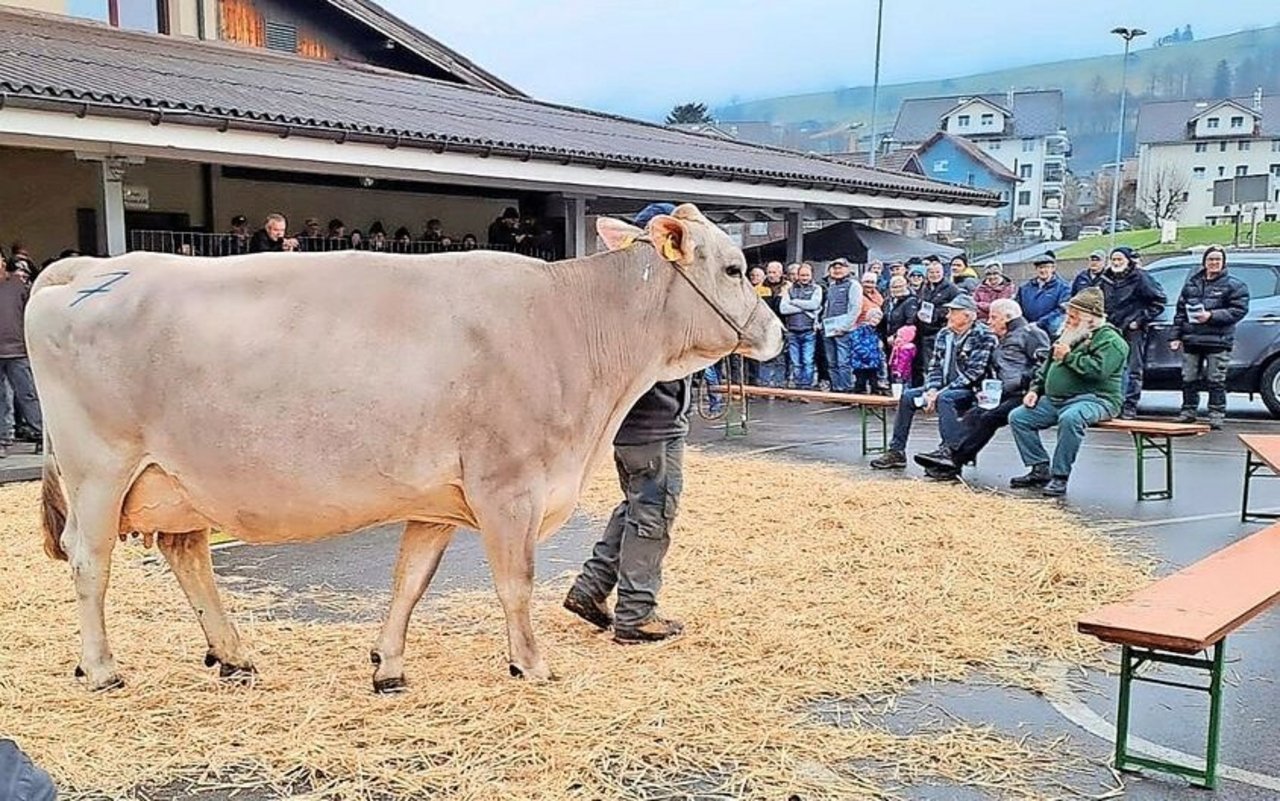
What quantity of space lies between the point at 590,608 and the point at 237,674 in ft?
5.17

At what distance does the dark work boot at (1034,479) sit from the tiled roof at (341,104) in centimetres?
709

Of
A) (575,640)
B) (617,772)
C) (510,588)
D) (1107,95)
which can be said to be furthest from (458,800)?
(1107,95)

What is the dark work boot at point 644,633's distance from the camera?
5.12m

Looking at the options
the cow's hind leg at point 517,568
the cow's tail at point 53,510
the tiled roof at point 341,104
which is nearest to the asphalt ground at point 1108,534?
the cow's hind leg at point 517,568

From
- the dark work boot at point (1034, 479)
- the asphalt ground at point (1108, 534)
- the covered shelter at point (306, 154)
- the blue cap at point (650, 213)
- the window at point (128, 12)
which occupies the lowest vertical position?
the asphalt ground at point (1108, 534)

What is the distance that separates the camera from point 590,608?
5.35 metres

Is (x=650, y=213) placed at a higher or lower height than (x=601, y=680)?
higher

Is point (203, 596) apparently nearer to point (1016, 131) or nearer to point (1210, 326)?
point (1210, 326)

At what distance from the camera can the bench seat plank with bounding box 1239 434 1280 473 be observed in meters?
6.81

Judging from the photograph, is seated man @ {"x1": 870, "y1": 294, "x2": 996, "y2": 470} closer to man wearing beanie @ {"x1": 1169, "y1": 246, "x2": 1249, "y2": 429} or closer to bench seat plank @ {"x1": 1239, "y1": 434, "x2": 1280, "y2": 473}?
bench seat plank @ {"x1": 1239, "y1": 434, "x2": 1280, "y2": 473}

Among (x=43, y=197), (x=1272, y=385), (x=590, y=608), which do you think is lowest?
(x=590, y=608)

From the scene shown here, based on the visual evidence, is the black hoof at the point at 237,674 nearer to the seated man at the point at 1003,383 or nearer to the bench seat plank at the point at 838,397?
the bench seat plank at the point at 838,397

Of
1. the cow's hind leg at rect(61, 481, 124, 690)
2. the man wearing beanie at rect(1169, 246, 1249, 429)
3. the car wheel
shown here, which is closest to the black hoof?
the cow's hind leg at rect(61, 481, 124, 690)

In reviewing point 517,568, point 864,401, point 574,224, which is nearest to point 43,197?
point 574,224
